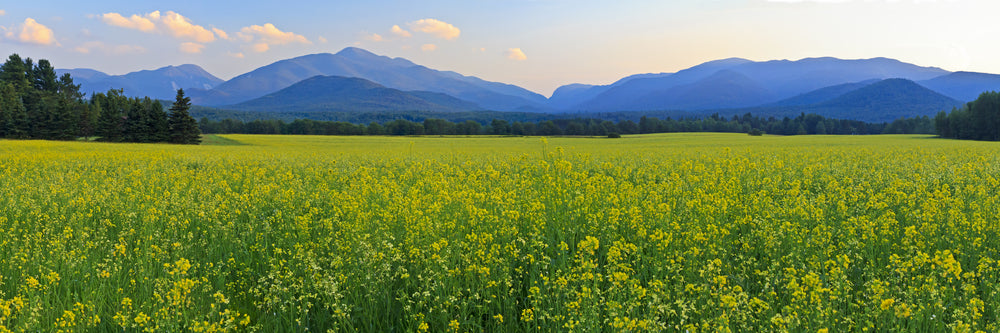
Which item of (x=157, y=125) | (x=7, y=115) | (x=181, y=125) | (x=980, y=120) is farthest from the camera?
(x=980, y=120)

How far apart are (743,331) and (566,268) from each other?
4.93 ft

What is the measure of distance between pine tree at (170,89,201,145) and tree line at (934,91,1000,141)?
11526 cm

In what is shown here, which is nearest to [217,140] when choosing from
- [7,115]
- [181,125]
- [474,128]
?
[181,125]

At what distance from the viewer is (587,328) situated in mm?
3119

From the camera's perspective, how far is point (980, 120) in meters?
77.2

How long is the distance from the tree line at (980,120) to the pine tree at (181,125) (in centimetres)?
11526

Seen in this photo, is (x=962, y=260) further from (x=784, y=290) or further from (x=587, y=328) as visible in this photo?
(x=587, y=328)

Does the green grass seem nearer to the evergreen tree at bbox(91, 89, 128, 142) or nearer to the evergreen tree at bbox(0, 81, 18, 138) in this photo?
the evergreen tree at bbox(91, 89, 128, 142)

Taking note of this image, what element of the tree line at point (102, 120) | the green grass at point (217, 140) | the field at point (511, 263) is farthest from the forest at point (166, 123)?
the field at point (511, 263)

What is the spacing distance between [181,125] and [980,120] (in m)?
118

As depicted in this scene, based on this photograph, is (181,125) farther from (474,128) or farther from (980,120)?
(980,120)

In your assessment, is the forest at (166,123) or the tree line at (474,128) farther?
the tree line at (474,128)

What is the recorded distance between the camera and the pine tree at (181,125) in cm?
5756

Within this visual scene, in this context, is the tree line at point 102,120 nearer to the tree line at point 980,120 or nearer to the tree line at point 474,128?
the tree line at point 474,128
